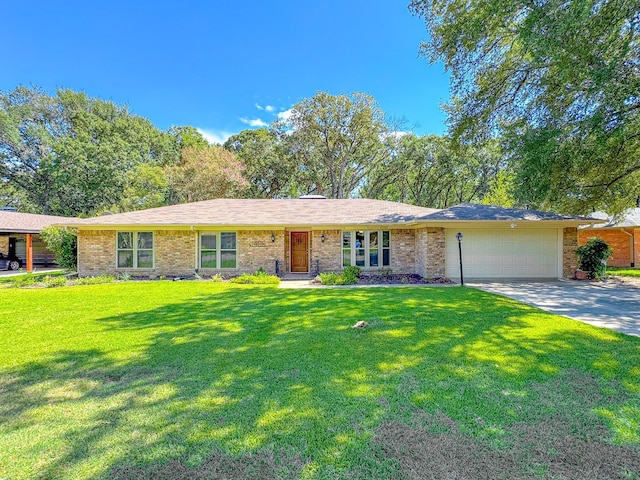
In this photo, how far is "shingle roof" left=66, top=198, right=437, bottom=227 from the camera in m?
13.1

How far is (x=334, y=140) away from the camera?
2581 centimetres

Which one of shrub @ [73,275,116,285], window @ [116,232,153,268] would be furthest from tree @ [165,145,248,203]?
shrub @ [73,275,116,285]

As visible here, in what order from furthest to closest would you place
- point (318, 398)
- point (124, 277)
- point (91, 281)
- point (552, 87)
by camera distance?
point (124, 277), point (91, 281), point (552, 87), point (318, 398)

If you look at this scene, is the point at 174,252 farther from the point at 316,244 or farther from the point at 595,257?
the point at 595,257

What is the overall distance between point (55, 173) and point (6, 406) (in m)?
28.4

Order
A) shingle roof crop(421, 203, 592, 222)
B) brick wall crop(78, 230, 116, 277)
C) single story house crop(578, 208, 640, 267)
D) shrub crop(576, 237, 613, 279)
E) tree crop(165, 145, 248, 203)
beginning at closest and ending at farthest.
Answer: shingle roof crop(421, 203, 592, 222), shrub crop(576, 237, 613, 279), brick wall crop(78, 230, 116, 277), single story house crop(578, 208, 640, 267), tree crop(165, 145, 248, 203)

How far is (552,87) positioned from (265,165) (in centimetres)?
2092

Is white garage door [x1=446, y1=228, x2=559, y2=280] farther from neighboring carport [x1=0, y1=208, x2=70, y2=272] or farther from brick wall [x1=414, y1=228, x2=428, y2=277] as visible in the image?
neighboring carport [x1=0, y1=208, x2=70, y2=272]

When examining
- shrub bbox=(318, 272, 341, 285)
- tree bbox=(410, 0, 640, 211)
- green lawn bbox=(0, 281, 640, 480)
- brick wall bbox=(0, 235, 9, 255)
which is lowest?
green lawn bbox=(0, 281, 640, 480)

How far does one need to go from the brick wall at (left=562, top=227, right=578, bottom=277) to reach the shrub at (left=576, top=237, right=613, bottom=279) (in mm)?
404

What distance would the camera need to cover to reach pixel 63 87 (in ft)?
90.0

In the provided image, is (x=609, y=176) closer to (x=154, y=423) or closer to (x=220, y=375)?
(x=220, y=375)

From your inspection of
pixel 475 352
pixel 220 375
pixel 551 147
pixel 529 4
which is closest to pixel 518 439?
pixel 475 352

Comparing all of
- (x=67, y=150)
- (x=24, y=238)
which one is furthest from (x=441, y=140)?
(x=24, y=238)
